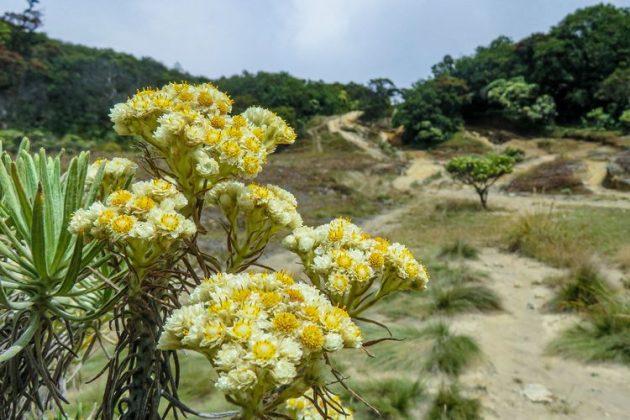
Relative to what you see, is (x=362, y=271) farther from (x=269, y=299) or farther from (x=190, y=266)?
(x=190, y=266)

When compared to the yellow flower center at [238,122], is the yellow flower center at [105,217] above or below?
below

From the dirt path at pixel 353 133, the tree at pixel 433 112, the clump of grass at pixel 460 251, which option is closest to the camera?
the clump of grass at pixel 460 251

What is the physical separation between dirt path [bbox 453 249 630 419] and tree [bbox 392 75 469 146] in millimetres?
32156

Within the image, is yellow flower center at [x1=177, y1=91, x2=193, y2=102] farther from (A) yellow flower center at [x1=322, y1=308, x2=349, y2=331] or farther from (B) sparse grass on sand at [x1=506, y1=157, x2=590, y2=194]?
(B) sparse grass on sand at [x1=506, y1=157, x2=590, y2=194]

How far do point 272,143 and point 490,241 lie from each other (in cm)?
1109

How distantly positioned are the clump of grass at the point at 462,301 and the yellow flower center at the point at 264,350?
6.60m

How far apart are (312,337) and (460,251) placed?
9.33m

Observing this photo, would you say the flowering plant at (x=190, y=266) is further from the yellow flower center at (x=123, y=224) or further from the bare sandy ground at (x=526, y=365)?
the bare sandy ground at (x=526, y=365)

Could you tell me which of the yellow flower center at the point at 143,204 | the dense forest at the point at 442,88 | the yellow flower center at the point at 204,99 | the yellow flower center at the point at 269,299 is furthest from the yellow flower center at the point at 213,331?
the dense forest at the point at 442,88

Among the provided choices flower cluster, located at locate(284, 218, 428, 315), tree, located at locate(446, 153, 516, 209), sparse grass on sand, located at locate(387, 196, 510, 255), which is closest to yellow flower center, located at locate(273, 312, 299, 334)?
flower cluster, located at locate(284, 218, 428, 315)

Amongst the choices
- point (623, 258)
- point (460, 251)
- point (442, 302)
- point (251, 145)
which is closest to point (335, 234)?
point (251, 145)

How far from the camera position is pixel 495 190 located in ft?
72.2

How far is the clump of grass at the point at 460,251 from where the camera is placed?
982 centimetres

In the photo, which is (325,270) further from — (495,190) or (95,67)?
(95,67)
